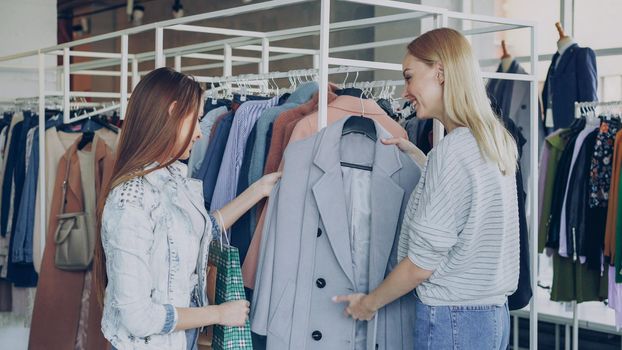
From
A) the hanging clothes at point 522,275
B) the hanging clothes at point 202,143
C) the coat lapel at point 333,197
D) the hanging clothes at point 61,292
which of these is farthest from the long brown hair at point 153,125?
the hanging clothes at point 61,292

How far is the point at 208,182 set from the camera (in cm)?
301

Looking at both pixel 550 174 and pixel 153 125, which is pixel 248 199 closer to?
pixel 153 125

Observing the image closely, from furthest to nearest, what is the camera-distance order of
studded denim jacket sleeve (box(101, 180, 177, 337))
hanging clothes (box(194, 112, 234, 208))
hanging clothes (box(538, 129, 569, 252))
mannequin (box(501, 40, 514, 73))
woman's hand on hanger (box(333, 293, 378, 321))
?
mannequin (box(501, 40, 514, 73))
hanging clothes (box(538, 129, 569, 252))
hanging clothes (box(194, 112, 234, 208))
woman's hand on hanger (box(333, 293, 378, 321))
studded denim jacket sleeve (box(101, 180, 177, 337))

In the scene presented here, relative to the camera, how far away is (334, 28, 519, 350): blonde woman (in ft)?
6.90

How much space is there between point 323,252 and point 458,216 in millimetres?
484

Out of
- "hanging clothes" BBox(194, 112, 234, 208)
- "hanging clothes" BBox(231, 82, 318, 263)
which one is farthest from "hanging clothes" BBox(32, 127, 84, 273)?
"hanging clothes" BBox(231, 82, 318, 263)

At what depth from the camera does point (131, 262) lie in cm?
189

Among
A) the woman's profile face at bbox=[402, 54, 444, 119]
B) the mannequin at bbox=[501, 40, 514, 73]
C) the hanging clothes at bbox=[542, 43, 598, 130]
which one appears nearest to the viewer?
the woman's profile face at bbox=[402, 54, 444, 119]

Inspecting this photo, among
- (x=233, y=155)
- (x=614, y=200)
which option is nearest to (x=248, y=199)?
(x=233, y=155)

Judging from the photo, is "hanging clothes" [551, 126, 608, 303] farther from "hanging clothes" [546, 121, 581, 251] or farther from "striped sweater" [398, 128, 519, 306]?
"striped sweater" [398, 128, 519, 306]

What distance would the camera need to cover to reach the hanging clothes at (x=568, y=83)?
5207mm

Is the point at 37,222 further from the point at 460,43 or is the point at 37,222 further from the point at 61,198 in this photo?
the point at 460,43

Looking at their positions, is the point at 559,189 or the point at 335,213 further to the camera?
the point at 559,189

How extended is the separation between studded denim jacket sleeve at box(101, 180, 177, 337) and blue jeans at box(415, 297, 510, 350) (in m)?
0.67
